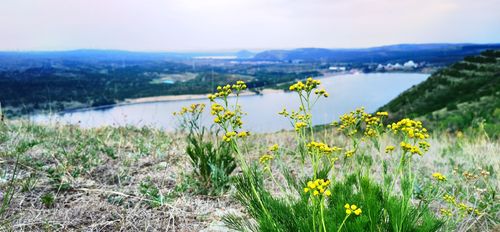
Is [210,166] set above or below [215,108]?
below

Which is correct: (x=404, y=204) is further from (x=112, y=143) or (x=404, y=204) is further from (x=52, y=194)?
(x=112, y=143)

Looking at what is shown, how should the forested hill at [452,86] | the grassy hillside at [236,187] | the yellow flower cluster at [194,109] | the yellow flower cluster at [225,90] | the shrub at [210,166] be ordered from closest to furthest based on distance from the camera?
the grassy hillside at [236,187] < the yellow flower cluster at [225,90] < the shrub at [210,166] < the yellow flower cluster at [194,109] < the forested hill at [452,86]

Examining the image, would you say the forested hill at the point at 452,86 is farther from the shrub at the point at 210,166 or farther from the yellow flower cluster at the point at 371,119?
the yellow flower cluster at the point at 371,119

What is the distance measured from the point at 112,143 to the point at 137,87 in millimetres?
109323

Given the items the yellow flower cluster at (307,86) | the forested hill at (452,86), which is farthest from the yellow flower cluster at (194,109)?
the forested hill at (452,86)

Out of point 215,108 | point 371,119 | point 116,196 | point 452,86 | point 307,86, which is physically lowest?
point 452,86

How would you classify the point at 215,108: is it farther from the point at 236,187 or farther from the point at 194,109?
the point at 194,109

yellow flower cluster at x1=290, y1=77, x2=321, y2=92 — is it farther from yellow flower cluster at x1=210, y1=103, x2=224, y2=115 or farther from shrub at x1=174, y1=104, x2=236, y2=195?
shrub at x1=174, y1=104, x2=236, y2=195

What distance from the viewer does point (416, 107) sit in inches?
2931

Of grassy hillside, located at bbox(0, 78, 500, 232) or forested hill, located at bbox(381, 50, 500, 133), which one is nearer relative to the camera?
grassy hillside, located at bbox(0, 78, 500, 232)

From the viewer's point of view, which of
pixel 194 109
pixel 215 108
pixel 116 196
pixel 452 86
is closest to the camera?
pixel 215 108

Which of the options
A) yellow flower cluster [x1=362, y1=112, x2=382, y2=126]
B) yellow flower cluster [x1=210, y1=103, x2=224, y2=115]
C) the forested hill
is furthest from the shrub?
the forested hill

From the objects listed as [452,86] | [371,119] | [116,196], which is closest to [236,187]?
[371,119]

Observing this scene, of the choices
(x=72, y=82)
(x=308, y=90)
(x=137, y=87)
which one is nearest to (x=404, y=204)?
(x=308, y=90)
